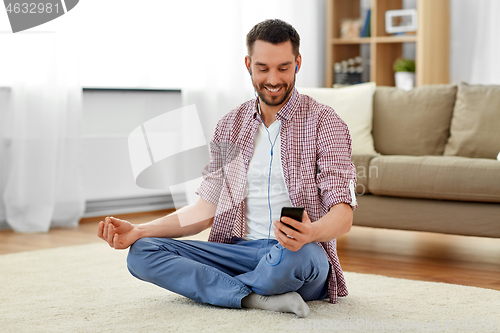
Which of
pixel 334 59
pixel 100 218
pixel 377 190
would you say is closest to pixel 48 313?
pixel 377 190

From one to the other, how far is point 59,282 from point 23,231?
4.10ft

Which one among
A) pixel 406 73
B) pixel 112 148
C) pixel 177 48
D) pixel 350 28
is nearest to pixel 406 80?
pixel 406 73

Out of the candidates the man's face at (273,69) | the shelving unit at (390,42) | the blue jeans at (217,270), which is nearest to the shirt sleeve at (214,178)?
the blue jeans at (217,270)

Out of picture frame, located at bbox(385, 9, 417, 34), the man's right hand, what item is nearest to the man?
the man's right hand

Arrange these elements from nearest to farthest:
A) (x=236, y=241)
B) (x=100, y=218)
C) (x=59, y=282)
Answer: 1. (x=236, y=241)
2. (x=59, y=282)
3. (x=100, y=218)

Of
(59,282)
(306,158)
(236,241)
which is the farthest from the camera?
(59,282)

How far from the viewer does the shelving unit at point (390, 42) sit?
429 cm

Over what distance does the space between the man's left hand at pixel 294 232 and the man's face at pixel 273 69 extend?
0.40m

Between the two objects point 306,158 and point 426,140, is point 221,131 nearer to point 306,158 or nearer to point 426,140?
point 306,158

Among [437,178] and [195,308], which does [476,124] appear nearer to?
[437,178]

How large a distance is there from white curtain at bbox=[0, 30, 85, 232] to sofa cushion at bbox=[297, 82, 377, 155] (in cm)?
134

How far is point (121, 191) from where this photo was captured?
3887 millimetres

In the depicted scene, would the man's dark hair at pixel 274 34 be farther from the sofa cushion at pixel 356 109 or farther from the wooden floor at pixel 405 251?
the sofa cushion at pixel 356 109

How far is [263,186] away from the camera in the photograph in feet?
5.87
